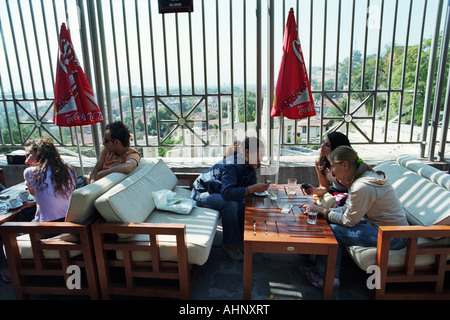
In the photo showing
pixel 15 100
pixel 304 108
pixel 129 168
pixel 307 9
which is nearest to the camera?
pixel 129 168

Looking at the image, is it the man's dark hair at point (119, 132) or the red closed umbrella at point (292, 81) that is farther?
the red closed umbrella at point (292, 81)

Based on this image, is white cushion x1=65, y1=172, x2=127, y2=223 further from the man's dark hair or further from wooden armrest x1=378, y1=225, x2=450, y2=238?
wooden armrest x1=378, y1=225, x2=450, y2=238

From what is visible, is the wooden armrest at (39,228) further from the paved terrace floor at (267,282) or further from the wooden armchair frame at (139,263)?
the paved terrace floor at (267,282)

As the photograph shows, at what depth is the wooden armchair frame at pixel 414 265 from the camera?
6.06 feet

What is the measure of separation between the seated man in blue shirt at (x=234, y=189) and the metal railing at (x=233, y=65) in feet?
5.05

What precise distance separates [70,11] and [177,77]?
1647mm

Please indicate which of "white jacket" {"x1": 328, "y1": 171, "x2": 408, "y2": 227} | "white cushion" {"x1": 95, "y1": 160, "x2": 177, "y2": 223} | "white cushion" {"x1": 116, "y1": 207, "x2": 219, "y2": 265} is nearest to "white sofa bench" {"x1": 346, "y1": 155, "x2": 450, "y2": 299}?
"white jacket" {"x1": 328, "y1": 171, "x2": 408, "y2": 227}

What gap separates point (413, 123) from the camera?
3.96 metres

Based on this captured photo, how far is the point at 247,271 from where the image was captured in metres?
2.02

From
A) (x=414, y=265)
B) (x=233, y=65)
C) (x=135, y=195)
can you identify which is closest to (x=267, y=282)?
(x=414, y=265)

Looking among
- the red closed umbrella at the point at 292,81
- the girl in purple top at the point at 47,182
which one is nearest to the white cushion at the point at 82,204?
the girl in purple top at the point at 47,182

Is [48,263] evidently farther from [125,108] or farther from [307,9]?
[307,9]

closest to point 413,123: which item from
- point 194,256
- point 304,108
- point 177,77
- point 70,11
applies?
point 304,108
